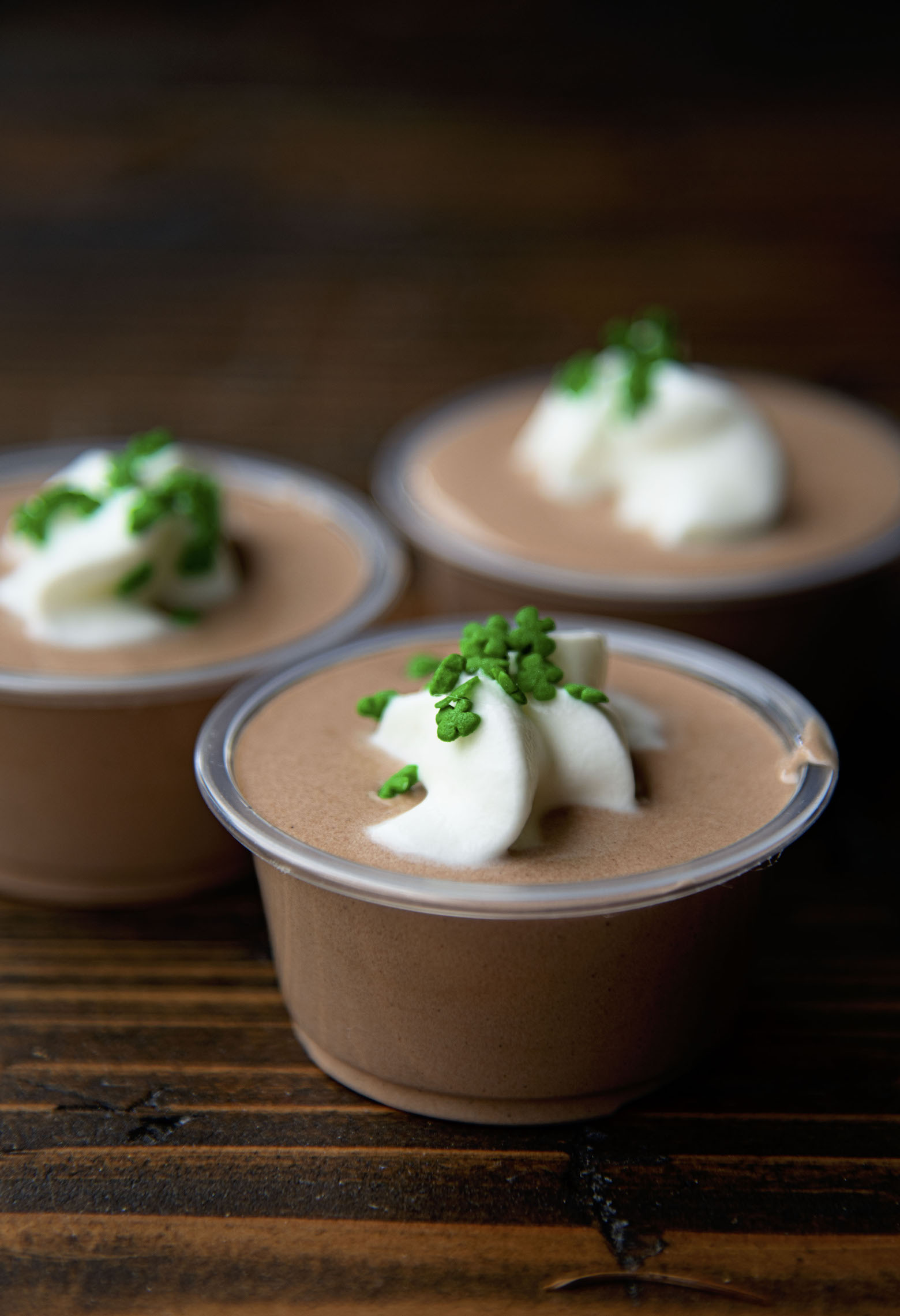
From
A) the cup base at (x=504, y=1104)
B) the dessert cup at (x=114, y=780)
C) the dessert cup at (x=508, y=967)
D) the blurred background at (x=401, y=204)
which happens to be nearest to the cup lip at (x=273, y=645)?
the dessert cup at (x=114, y=780)

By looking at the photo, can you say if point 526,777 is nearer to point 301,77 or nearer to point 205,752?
point 205,752

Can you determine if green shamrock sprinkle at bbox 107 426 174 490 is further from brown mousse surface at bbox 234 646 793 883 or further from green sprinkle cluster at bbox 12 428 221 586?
brown mousse surface at bbox 234 646 793 883

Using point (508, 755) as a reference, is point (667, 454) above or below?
below

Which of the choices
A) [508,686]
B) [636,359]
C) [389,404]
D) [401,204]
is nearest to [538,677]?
[508,686]

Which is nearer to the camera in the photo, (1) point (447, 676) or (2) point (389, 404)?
(1) point (447, 676)

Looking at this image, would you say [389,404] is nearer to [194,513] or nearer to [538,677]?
[194,513]

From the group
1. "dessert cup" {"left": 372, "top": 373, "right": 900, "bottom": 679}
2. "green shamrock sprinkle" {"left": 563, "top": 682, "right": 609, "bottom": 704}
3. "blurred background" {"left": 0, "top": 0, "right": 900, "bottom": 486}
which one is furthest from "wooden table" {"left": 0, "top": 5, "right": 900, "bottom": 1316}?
"green shamrock sprinkle" {"left": 563, "top": 682, "right": 609, "bottom": 704}
